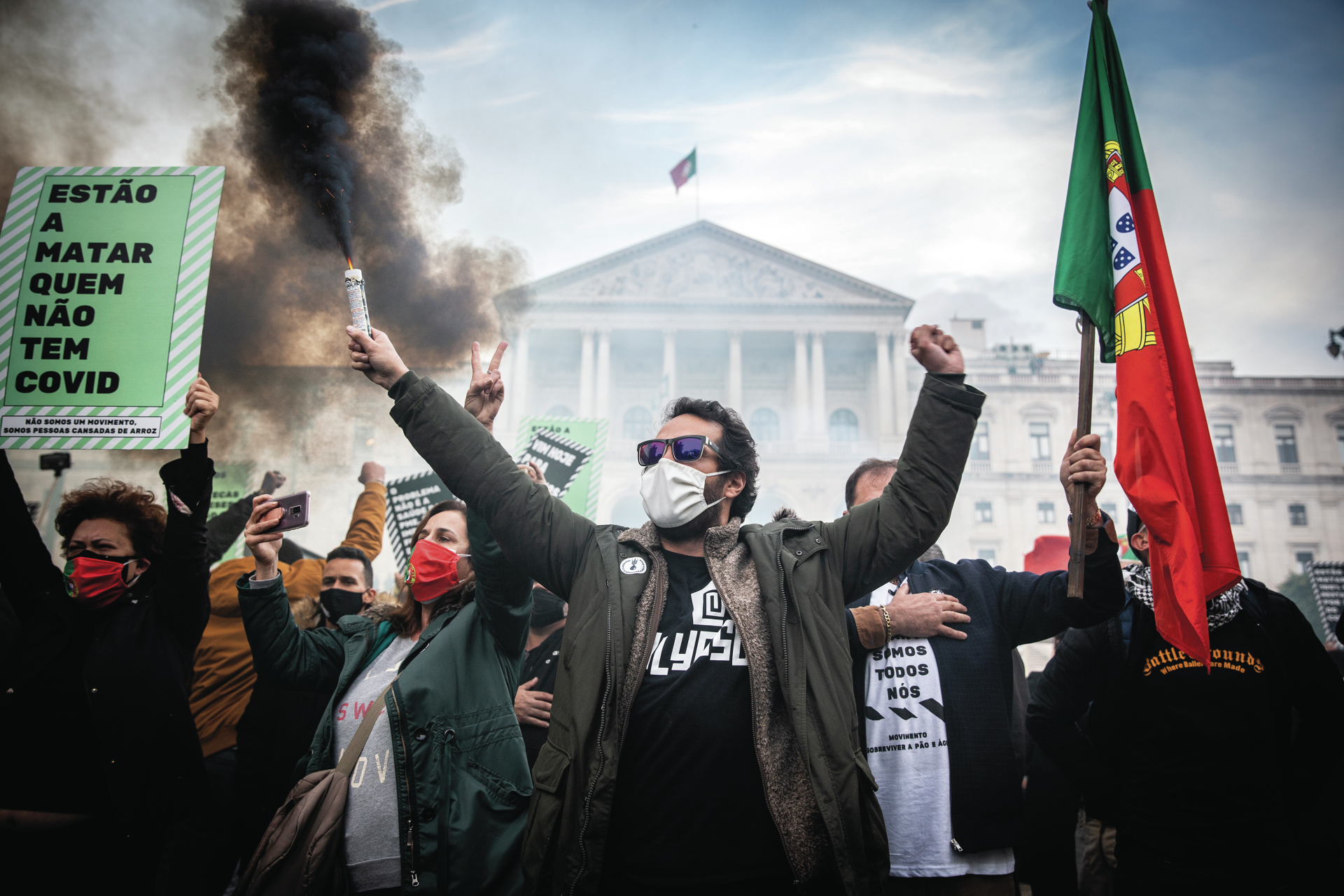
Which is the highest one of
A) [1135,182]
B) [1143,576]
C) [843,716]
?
[1135,182]

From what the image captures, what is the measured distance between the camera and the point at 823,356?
3781 centimetres

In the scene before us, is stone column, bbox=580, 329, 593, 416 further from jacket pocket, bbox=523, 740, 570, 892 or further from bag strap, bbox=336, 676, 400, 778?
jacket pocket, bbox=523, 740, 570, 892

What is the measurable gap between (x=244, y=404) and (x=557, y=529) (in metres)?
5.94

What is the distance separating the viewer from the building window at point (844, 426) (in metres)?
36.5

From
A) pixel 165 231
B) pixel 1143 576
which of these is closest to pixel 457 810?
pixel 1143 576

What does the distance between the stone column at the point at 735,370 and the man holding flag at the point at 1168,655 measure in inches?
1228

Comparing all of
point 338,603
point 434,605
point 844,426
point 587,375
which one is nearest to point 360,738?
point 434,605

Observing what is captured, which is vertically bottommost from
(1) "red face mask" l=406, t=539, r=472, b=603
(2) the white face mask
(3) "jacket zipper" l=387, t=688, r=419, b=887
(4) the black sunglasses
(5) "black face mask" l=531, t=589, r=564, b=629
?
(3) "jacket zipper" l=387, t=688, r=419, b=887

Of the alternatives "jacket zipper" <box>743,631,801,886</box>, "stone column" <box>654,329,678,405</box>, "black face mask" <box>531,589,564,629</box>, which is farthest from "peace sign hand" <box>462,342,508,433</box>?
"stone column" <box>654,329,678,405</box>

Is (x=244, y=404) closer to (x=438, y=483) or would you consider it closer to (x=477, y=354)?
(x=438, y=483)

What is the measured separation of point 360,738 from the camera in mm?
2164

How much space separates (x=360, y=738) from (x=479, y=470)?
98cm

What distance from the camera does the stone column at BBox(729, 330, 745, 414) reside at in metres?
34.7

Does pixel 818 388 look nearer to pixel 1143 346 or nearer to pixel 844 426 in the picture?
pixel 844 426
